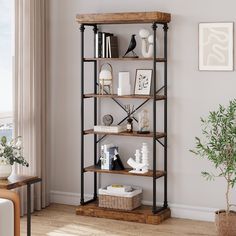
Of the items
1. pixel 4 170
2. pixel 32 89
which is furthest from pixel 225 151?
pixel 32 89

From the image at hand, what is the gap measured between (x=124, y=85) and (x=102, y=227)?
136 centimetres

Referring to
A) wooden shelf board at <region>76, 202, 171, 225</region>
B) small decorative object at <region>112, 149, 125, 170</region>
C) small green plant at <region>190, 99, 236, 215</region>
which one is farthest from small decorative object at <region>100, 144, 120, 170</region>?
small green plant at <region>190, 99, 236, 215</region>

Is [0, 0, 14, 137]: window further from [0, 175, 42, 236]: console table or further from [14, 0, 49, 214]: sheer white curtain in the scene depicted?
[0, 175, 42, 236]: console table

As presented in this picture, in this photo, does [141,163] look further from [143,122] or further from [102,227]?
[102,227]

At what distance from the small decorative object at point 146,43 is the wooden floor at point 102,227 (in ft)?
5.26

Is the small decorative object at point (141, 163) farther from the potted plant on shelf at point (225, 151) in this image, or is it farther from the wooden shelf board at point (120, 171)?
the potted plant on shelf at point (225, 151)

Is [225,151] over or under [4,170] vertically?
over

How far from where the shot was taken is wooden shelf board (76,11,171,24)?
5.49m

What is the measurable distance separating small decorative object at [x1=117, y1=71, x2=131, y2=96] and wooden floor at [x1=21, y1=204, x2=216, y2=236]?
123 cm

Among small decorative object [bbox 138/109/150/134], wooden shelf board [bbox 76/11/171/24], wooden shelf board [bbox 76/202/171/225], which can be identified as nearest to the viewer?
wooden shelf board [bbox 76/11/171/24]

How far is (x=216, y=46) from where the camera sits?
5562 mm

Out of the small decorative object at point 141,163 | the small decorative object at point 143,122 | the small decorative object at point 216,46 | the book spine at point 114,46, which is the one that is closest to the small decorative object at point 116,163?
the small decorative object at point 141,163

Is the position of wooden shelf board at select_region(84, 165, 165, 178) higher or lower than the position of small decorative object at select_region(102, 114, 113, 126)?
lower

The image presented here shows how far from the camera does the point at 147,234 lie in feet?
17.4
